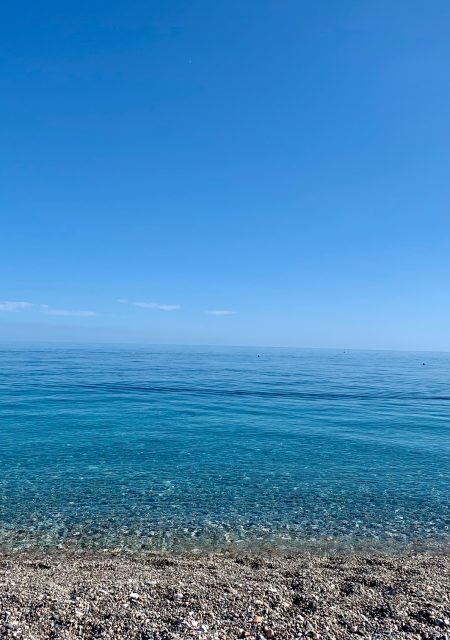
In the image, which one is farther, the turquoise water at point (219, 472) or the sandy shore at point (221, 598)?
the turquoise water at point (219, 472)

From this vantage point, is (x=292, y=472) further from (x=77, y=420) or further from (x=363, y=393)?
(x=363, y=393)

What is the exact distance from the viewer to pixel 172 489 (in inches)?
662

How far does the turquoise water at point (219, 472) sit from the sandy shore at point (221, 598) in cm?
211

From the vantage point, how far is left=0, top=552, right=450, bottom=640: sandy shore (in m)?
7.12

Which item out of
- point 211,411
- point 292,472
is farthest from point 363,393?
point 292,472

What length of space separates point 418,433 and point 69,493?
24142 mm

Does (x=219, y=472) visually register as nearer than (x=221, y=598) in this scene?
No

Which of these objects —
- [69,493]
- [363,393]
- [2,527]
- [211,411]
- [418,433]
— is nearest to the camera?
[2,527]

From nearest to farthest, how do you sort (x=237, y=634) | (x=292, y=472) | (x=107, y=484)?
(x=237, y=634) → (x=107, y=484) → (x=292, y=472)

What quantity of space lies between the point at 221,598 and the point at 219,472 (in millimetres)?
11055

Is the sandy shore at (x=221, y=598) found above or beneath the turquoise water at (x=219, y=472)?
above

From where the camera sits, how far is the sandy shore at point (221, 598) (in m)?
7.12

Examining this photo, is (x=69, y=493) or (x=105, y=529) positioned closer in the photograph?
(x=105, y=529)

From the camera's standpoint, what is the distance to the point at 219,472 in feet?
62.9
